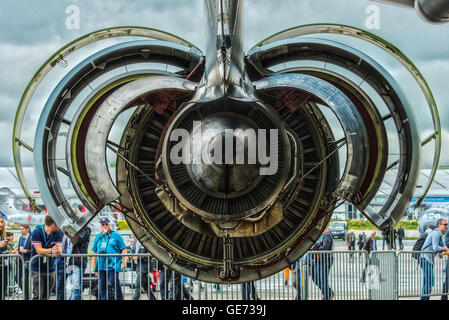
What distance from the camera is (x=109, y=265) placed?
8.85m

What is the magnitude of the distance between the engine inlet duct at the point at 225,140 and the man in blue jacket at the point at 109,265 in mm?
3832

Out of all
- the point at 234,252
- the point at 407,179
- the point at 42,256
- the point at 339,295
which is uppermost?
the point at 407,179

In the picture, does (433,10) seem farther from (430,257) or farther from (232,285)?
(430,257)

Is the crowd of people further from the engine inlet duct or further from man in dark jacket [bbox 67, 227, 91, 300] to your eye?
the engine inlet duct

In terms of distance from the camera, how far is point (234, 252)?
506 centimetres

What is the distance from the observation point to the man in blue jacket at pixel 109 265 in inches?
347

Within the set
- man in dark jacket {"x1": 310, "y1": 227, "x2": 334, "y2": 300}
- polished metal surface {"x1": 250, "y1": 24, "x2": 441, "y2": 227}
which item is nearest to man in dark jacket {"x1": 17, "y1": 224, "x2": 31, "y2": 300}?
man in dark jacket {"x1": 310, "y1": 227, "x2": 334, "y2": 300}

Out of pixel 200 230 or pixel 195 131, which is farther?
pixel 200 230

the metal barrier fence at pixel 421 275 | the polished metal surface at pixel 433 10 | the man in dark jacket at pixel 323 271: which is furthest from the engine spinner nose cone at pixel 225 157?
the metal barrier fence at pixel 421 275

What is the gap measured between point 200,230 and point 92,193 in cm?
95
